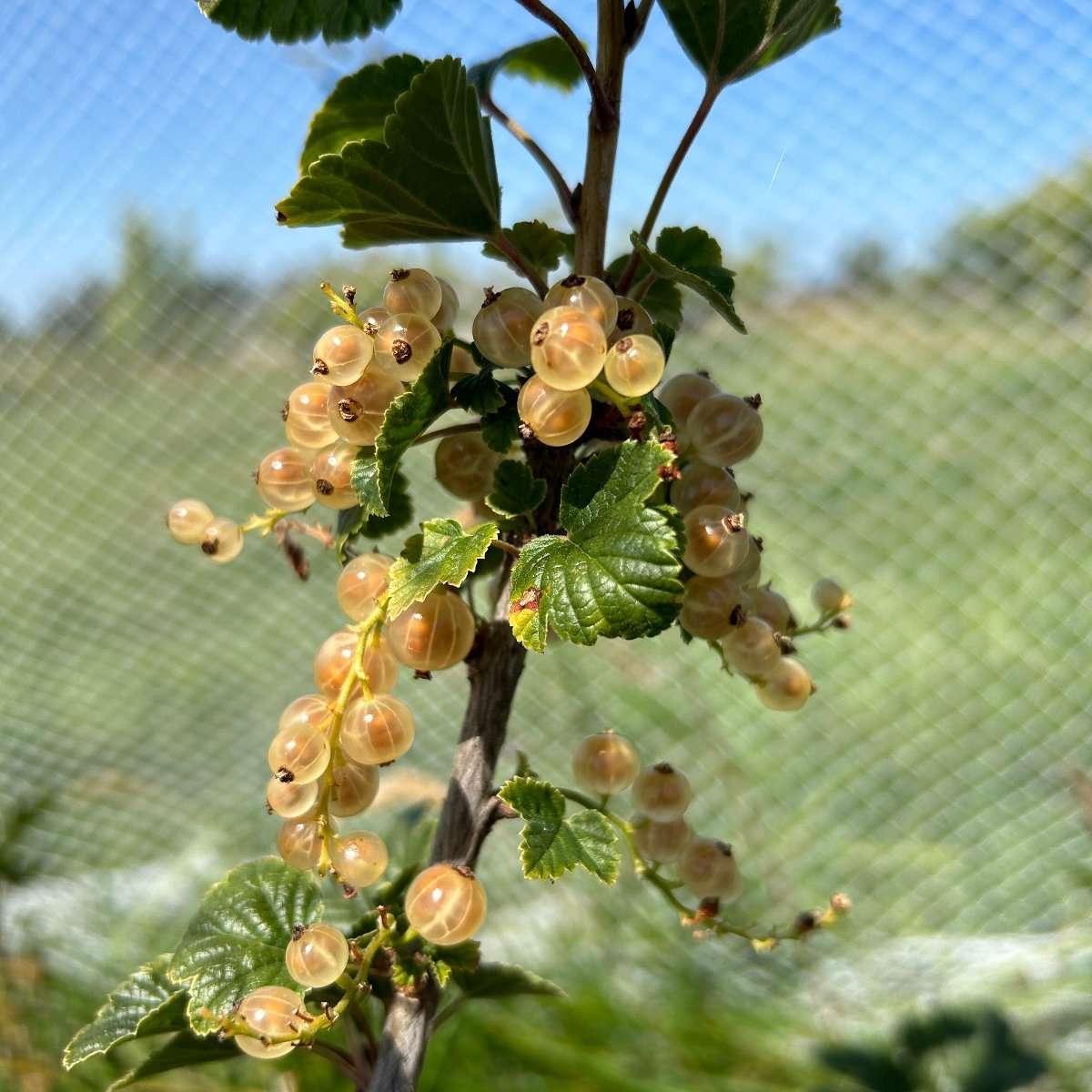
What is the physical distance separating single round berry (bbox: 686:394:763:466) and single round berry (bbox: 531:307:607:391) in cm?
6

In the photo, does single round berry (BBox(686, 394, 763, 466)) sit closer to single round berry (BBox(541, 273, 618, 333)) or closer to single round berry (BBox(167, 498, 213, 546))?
single round berry (BBox(541, 273, 618, 333))

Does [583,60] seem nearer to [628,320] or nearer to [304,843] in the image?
[628,320]

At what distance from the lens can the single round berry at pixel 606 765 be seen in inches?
15.9

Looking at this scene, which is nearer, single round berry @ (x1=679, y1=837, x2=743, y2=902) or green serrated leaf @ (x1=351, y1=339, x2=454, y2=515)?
green serrated leaf @ (x1=351, y1=339, x2=454, y2=515)

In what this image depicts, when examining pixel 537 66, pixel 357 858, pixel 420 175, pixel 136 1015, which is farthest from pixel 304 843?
pixel 537 66

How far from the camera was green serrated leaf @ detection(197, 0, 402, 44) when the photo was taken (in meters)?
0.35

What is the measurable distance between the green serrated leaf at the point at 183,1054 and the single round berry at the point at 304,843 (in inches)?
3.9

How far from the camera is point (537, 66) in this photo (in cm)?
50

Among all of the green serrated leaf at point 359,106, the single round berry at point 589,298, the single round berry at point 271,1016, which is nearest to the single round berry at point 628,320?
the single round berry at point 589,298

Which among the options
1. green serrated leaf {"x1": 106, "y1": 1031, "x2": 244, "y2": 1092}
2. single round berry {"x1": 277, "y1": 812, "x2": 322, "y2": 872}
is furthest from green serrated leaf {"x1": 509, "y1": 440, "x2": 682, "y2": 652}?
green serrated leaf {"x1": 106, "y1": 1031, "x2": 244, "y2": 1092}

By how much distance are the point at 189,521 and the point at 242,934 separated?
0.16m

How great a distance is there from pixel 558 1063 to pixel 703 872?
2.99 ft

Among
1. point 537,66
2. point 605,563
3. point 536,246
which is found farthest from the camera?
point 537,66

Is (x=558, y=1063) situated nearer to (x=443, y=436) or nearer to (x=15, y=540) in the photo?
(x=443, y=436)
